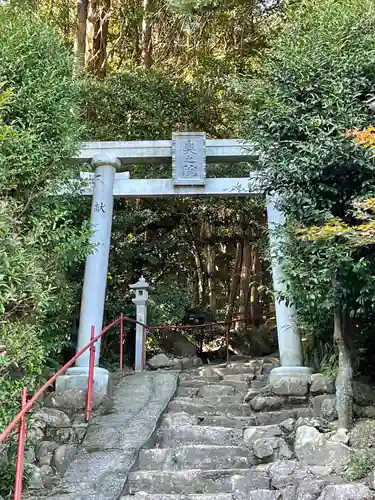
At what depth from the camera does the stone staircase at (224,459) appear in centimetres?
443

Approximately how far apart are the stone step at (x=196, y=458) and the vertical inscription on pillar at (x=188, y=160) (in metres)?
4.21

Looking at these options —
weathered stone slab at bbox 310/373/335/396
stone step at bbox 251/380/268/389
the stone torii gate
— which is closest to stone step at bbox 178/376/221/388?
stone step at bbox 251/380/268/389

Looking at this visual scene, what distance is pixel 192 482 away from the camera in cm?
466

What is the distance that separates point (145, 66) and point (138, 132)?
2864mm

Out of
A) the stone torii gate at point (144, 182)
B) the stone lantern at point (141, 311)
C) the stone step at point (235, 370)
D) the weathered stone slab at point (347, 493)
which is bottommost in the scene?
the weathered stone slab at point (347, 493)

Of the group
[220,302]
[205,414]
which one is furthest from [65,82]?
[220,302]

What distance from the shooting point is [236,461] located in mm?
5141

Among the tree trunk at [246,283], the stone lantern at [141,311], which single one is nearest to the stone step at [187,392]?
the stone lantern at [141,311]

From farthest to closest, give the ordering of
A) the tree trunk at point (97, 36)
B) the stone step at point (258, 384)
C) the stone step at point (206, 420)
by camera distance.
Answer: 1. the tree trunk at point (97, 36)
2. the stone step at point (258, 384)
3. the stone step at point (206, 420)

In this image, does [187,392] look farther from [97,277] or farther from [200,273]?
[200,273]

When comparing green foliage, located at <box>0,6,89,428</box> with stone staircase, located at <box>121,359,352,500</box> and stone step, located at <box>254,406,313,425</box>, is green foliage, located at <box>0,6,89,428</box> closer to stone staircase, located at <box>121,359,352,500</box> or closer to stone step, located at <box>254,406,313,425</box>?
stone staircase, located at <box>121,359,352,500</box>

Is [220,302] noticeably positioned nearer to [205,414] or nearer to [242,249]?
[242,249]

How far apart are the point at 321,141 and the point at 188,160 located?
310 centimetres

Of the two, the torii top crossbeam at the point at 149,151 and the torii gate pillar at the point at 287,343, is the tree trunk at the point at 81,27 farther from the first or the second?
the torii gate pillar at the point at 287,343
